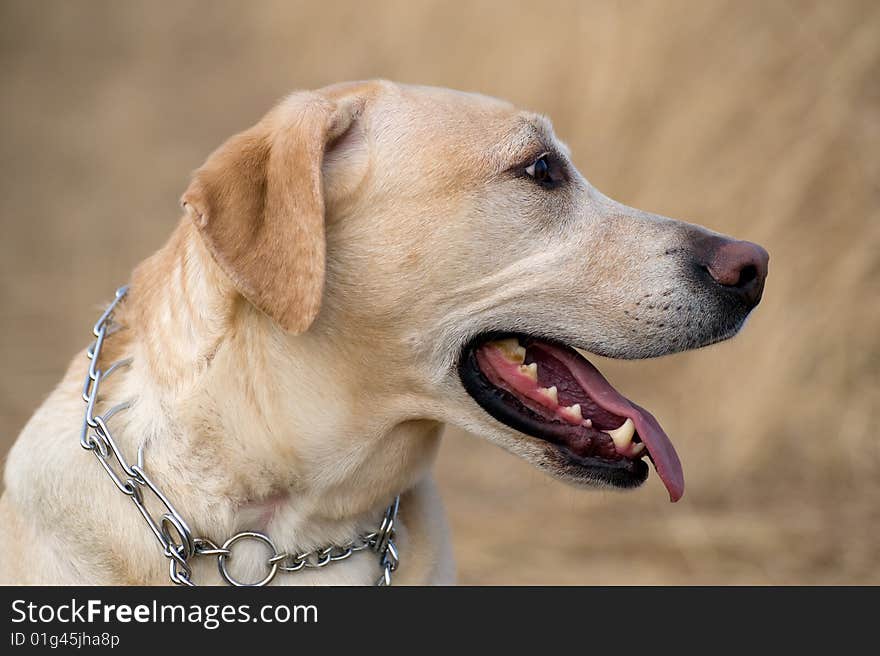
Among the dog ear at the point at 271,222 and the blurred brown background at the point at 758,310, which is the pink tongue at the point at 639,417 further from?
the blurred brown background at the point at 758,310


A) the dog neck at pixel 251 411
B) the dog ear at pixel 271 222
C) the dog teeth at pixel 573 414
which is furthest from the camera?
the dog teeth at pixel 573 414

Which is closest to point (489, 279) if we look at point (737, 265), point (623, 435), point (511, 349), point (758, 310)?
point (511, 349)

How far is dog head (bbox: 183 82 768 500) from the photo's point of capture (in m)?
2.46

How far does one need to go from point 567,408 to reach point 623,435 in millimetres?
151

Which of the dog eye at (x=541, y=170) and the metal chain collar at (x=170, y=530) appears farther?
the dog eye at (x=541, y=170)

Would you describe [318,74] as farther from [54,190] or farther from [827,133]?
[827,133]

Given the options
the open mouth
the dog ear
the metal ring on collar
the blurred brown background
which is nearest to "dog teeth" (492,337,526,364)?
the open mouth

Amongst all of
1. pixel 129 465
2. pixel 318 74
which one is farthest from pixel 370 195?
pixel 318 74

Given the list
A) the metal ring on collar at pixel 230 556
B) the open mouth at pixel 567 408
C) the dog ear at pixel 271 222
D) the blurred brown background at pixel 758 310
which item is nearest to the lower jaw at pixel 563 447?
Answer: the open mouth at pixel 567 408

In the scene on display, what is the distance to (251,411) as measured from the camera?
7.84 feet

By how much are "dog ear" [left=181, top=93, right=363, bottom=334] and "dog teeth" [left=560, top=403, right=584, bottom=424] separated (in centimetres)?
65

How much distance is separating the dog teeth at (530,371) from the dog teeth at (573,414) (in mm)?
104

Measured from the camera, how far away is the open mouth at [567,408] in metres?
2.48

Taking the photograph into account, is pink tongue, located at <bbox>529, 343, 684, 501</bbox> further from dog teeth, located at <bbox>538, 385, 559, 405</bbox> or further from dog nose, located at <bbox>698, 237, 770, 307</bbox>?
dog nose, located at <bbox>698, 237, 770, 307</bbox>
